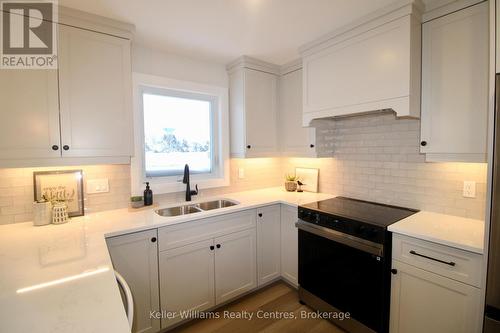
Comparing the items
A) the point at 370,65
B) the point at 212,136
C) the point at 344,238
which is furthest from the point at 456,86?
the point at 212,136

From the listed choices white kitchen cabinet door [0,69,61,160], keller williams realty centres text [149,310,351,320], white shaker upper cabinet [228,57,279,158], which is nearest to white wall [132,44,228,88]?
white shaker upper cabinet [228,57,279,158]

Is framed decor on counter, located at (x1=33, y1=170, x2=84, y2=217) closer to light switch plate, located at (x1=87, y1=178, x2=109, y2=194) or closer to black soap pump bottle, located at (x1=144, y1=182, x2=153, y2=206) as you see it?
light switch plate, located at (x1=87, y1=178, x2=109, y2=194)

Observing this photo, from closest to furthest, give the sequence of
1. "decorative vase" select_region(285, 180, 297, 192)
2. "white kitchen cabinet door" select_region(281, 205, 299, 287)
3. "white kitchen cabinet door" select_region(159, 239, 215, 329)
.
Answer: "white kitchen cabinet door" select_region(159, 239, 215, 329) < "white kitchen cabinet door" select_region(281, 205, 299, 287) < "decorative vase" select_region(285, 180, 297, 192)

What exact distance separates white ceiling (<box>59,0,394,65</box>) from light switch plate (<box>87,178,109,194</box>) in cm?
125

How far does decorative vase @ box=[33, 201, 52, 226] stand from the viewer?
1693 mm

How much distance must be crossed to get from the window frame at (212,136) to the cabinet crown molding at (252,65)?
10.1 inches

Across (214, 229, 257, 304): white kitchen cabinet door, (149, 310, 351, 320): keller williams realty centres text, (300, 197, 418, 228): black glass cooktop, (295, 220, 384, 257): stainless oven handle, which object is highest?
A: (300, 197, 418, 228): black glass cooktop

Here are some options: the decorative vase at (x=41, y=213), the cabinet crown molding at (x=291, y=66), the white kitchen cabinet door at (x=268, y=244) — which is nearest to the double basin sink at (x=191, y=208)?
the white kitchen cabinet door at (x=268, y=244)

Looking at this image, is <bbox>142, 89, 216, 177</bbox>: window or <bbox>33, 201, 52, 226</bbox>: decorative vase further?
<bbox>142, 89, 216, 177</bbox>: window

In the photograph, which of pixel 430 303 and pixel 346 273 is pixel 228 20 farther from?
pixel 430 303

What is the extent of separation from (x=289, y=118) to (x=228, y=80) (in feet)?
2.67

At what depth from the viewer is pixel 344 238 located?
183 centimetres

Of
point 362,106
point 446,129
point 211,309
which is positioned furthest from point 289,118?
point 211,309

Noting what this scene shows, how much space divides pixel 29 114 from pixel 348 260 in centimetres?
240
